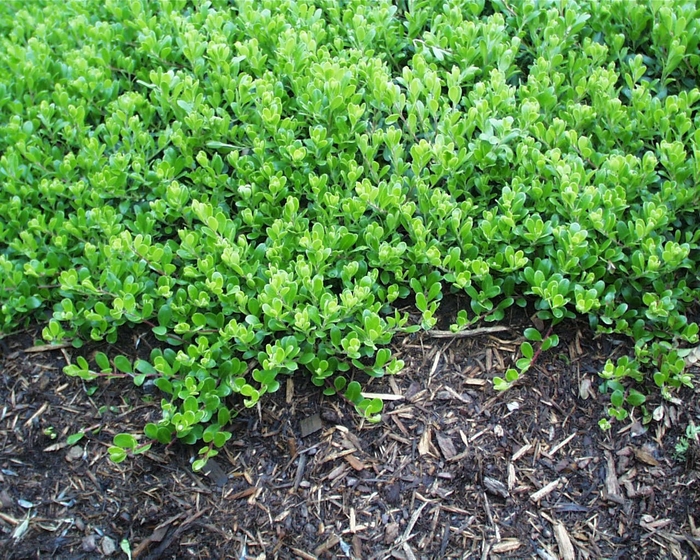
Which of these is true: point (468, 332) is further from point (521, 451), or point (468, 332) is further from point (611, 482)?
point (611, 482)

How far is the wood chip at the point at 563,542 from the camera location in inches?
97.7

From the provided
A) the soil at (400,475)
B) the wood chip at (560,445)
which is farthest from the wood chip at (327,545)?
the wood chip at (560,445)

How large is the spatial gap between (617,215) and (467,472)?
1276mm

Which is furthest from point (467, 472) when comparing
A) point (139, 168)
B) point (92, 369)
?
point (139, 168)

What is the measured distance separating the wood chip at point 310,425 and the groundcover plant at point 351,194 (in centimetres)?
16

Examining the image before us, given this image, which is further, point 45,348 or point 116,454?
point 45,348

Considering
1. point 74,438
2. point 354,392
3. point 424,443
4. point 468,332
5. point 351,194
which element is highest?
point 351,194

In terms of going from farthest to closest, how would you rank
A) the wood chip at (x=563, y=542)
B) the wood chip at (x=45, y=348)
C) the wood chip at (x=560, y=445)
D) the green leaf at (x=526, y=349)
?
1. the wood chip at (x=45, y=348)
2. the green leaf at (x=526, y=349)
3. the wood chip at (x=560, y=445)
4. the wood chip at (x=563, y=542)

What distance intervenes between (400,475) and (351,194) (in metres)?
1.27

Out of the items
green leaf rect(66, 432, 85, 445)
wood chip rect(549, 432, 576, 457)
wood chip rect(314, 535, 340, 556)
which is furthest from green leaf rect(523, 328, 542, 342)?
green leaf rect(66, 432, 85, 445)

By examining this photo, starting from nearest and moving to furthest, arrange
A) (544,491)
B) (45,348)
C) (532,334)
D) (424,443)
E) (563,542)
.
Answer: (563,542), (544,491), (424,443), (532,334), (45,348)

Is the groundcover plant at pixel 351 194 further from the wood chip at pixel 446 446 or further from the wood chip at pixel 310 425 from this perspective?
the wood chip at pixel 446 446

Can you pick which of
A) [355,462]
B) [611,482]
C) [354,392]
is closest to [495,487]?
[611,482]

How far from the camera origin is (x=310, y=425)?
2818 mm
